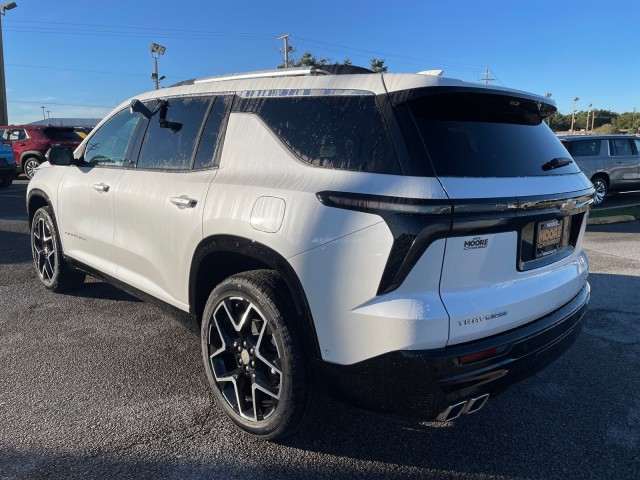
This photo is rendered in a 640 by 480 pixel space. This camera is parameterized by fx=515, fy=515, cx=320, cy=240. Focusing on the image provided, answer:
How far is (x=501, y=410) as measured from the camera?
3.04 m

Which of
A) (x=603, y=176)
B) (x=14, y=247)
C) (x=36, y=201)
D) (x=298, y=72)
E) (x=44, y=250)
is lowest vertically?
(x=14, y=247)

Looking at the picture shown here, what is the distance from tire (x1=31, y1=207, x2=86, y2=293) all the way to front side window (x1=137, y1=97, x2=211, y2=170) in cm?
167

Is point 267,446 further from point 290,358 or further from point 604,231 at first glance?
point 604,231

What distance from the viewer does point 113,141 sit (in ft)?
13.3

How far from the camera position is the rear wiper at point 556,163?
2609 mm

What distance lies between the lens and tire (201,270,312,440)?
7.75 ft

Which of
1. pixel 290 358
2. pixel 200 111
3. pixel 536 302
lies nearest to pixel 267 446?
pixel 290 358

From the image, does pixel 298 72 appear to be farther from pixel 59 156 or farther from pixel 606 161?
pixel 606 161

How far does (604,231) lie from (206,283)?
28.0 feet

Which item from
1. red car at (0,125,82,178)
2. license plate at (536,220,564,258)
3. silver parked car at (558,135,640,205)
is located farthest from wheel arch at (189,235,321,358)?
red car at (0,125,82,178)

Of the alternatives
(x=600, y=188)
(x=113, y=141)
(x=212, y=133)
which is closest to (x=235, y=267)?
(x=212, y=133)

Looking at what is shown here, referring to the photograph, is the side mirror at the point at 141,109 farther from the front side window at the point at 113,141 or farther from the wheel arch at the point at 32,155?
the wheel arch at the point at 32,155

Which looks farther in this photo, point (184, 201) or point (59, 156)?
point (59, 156)

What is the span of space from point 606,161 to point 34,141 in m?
16.8
